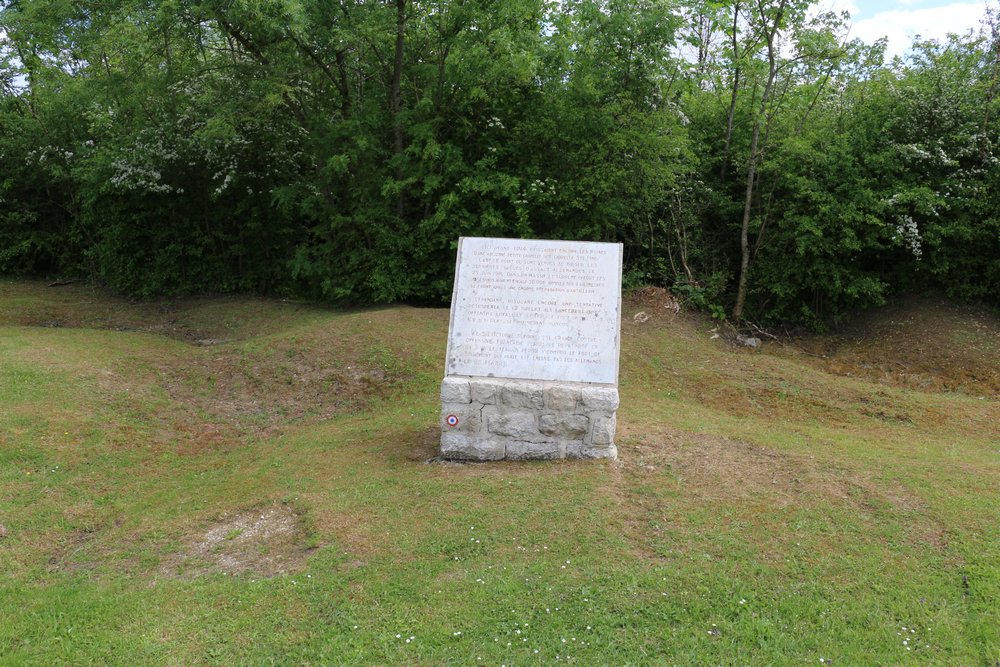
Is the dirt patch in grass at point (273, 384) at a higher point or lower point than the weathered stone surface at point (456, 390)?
lower

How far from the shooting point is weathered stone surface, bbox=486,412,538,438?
6039 mm

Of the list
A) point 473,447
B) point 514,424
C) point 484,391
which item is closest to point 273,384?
point 473,447

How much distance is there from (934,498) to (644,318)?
719cm

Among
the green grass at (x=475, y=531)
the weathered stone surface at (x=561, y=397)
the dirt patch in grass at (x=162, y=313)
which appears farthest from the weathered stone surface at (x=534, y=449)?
the dirt patch in grass at (x=162, y=313)

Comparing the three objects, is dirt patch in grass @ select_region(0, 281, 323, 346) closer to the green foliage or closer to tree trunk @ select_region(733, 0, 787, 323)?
the green foliage

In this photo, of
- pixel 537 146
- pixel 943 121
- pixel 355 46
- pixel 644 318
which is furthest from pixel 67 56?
pixel 943 121

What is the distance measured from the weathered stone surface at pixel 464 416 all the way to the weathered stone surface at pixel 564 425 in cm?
53

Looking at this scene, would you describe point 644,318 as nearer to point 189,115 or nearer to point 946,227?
point 946,227

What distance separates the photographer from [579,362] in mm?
6043

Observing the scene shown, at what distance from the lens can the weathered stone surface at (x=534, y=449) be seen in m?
6.11

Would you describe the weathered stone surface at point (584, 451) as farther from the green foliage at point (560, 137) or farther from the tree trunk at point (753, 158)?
the tree trunk at point (753, 158)

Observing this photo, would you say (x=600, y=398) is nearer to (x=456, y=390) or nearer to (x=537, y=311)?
(x=537, y=311)

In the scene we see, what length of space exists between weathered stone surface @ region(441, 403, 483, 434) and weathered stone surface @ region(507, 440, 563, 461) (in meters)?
0.34

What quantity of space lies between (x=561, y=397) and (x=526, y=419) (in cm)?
36
